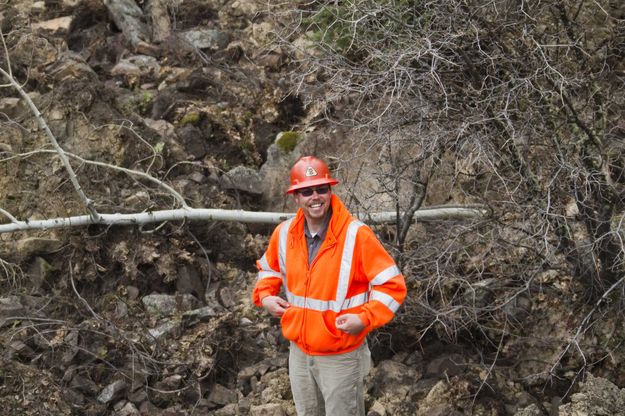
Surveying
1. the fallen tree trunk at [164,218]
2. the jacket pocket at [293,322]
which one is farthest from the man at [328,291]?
the fallen tree trunk at [164,218]

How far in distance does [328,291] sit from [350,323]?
237 mm

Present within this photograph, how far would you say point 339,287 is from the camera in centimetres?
447

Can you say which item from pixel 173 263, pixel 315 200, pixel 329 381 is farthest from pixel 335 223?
pixel 173 263

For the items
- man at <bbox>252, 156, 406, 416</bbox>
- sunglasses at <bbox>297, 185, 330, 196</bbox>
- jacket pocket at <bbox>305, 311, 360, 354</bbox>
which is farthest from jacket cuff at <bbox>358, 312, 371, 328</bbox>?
sunglasses at <bbox>297, 185, 330, 196</bbox>

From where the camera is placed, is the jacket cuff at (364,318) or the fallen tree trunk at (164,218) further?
the fallen tree trunk at (164,218)

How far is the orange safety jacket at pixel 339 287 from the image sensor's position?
14.5 feet

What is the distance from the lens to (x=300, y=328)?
179 inches

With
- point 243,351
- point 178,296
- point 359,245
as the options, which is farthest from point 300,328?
point 178,296

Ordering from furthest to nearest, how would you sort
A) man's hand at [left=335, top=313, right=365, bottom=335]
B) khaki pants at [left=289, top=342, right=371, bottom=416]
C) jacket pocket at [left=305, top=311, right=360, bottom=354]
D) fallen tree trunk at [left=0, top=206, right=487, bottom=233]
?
fallen tree trunk at [left=0, top=206, right=487, bottom=233] → khaki pants at [left=289, top=342, right=371, bottom=416] → jacket pocket at [left=305, top=311, right=360, bottom=354] → man's hand at [left=335, top=313, right=365, bottom=335]

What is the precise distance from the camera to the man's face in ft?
15.0

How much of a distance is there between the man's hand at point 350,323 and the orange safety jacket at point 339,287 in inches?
1.4

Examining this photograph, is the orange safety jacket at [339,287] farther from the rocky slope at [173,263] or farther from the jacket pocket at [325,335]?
the rocky slope at [173,263]

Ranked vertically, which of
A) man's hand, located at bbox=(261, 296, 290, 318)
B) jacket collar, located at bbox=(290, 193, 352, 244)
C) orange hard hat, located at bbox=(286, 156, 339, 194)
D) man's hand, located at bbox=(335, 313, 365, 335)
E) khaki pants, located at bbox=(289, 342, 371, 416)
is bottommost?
khaki pants, located at bbox=(289, 342, 371, 416)

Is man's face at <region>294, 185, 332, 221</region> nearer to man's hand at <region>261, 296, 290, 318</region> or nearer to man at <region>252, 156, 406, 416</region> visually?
man at <region>252, 156, 406, 416</region>
